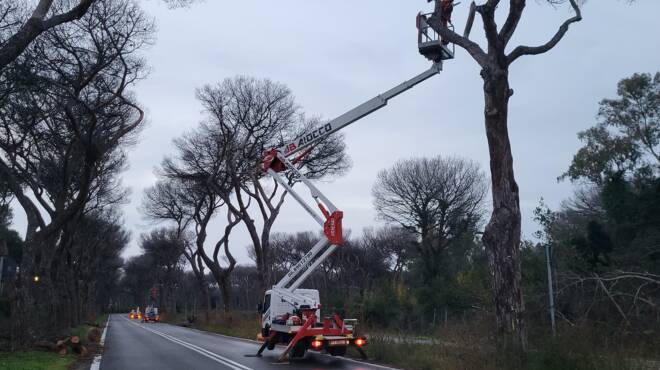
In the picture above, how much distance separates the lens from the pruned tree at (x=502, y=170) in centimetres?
1273

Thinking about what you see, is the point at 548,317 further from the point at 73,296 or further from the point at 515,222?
the point at 73,296

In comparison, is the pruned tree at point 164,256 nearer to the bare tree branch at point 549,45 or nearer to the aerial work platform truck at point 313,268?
the aerial work platform truck at point 313,268

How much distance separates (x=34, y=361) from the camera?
17.0 m

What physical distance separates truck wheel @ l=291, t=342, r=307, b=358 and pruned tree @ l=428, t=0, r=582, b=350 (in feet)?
23.2

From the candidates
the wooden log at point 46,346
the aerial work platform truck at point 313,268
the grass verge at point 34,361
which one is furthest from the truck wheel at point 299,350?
the wooden log at point 46,346

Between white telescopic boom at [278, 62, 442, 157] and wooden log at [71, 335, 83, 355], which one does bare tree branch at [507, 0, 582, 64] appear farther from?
wooden log at [71, 335, 83, 355]

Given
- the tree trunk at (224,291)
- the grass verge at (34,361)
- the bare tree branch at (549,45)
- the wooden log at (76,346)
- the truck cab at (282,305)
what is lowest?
the grass verge at (34,361)

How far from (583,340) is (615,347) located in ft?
Result: 1.83

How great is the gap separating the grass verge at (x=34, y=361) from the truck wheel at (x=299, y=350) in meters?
6.37

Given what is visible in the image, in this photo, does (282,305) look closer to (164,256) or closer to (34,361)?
(34,361)

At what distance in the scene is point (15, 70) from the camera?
16062 mm

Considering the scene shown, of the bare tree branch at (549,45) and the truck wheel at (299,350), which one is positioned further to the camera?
the truck wheel at (299,350)

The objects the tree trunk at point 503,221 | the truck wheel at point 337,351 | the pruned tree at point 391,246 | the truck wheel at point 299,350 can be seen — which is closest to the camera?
the tree trunk at point 503,221

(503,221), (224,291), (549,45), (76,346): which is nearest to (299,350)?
(503,221)
